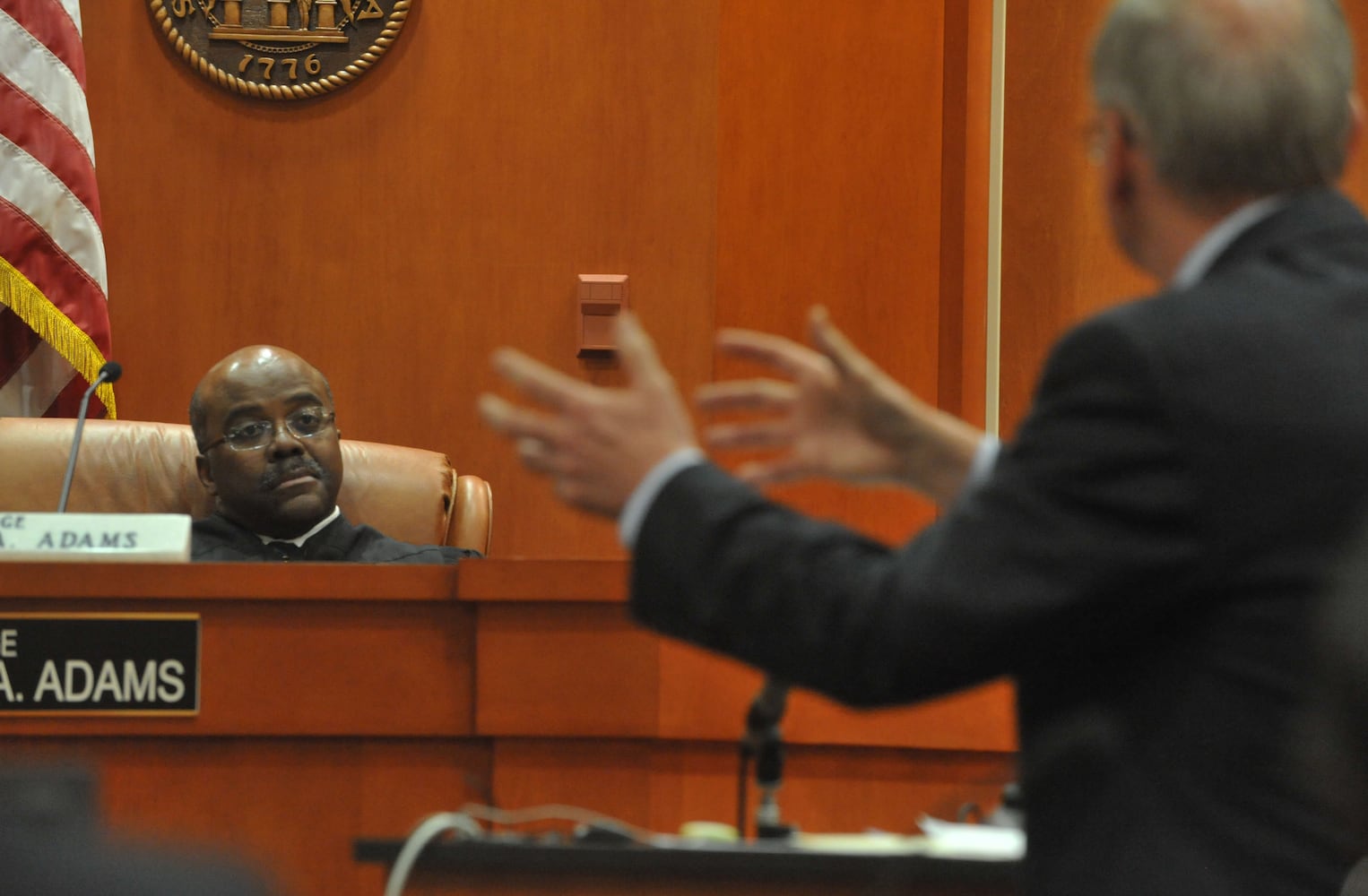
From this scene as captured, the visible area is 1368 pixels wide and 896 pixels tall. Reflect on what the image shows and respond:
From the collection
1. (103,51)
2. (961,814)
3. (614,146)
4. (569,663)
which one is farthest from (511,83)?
(961,814)

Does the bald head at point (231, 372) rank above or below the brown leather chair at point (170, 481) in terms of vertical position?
above

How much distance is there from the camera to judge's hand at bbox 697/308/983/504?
122cm

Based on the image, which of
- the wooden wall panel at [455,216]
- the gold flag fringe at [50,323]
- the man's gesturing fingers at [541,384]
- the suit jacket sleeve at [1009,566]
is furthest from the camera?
the wooden wall panel at [455,216]

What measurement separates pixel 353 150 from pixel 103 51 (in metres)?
0.72

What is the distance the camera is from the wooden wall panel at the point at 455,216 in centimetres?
427

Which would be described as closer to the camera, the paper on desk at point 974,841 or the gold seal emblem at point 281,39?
the paper on desk at point 974,841

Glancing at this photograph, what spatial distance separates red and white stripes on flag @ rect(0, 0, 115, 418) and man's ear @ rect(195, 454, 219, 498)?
0.61 m

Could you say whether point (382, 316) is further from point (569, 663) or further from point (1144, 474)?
point (1144, 474)

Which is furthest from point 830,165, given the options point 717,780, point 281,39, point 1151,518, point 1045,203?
point 1151,518

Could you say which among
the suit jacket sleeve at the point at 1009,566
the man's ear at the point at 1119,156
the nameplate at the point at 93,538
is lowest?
the nameplate at the point at 93,538

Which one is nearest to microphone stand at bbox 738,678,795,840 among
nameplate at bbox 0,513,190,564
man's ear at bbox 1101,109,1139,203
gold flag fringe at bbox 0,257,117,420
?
man's ear at bbox 1101,109,1139,203

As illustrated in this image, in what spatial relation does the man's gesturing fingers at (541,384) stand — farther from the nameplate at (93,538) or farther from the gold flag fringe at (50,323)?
the gold flag fringe at (50,323)

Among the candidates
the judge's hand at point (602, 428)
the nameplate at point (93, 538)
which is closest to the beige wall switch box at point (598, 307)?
the nameplate at point (93, 538)

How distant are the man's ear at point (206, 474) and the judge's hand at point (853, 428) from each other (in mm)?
2289
